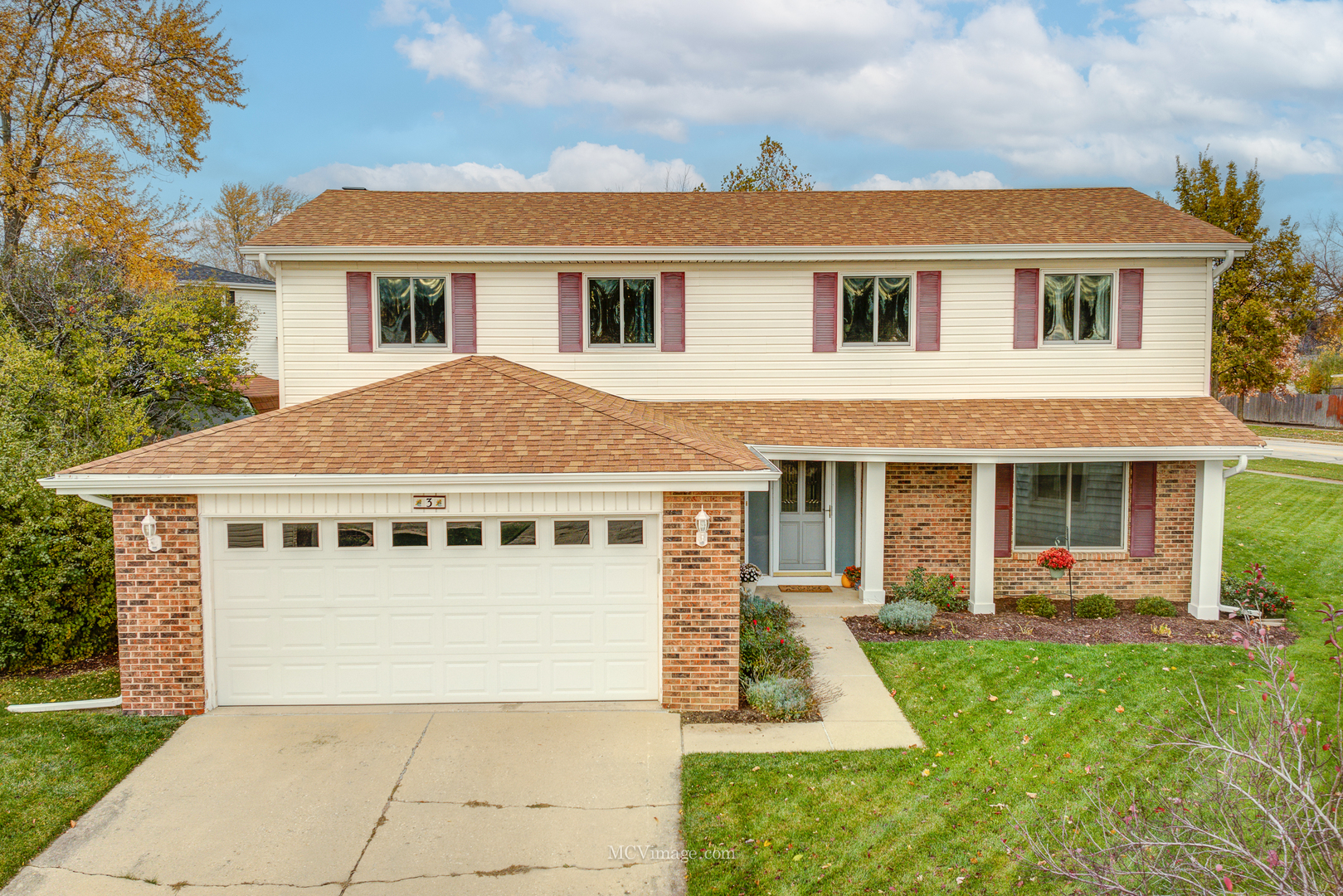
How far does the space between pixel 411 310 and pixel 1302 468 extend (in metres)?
26.6

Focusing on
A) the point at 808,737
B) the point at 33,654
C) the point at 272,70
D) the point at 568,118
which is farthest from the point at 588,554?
the point at 568,118

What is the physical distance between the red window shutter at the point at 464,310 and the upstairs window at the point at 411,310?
0.18m

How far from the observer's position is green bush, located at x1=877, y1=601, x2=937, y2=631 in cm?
1023

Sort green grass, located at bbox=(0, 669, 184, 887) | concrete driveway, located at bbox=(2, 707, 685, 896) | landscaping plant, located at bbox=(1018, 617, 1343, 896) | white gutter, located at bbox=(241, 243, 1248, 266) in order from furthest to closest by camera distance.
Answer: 1. white gutter, located at bbox=(241, 243, 1248, 266)
2. green grass, located at bbox=(0, 669, 184, 887)
3. concrete driveway, located at bbox=(2, 707, 685, 896)
4. landscaping plant, located at bbox=(1018, 617, 1343, 896)

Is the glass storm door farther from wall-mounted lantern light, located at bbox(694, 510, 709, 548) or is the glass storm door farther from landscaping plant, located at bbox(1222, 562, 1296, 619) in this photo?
landscaping plant, located at bbox(1222, 562, 1296, 619)

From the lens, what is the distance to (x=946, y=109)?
45250 mm

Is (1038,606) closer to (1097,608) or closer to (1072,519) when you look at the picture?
(1097,608)

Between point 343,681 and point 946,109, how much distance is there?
47172 mm

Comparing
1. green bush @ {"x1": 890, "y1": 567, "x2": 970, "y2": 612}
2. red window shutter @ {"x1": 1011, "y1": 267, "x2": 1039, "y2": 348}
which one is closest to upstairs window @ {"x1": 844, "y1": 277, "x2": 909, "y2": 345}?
red window shutter @ {"x1": 1011, "y1": 267, "x2": 1039, "y2": 348}

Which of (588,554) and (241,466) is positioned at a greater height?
(241,466)

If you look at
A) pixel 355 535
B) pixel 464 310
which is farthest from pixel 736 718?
pixel 464 310

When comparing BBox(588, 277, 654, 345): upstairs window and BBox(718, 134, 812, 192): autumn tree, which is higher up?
BBox(718, 134, 812, 192): autumn tree

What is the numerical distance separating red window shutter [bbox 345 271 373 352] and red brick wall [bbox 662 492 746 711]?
6.81 meters

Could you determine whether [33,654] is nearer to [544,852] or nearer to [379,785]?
[379,785]
